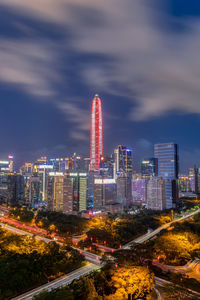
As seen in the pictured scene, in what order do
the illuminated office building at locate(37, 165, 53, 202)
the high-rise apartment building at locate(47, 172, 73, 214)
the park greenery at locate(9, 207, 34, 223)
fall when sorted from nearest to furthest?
the park greenery at locate(9, 207, 34, 223)
the high-rise apartment building at locate(47, 172, 73, 214)
the illuminated office building at locate(37, 165, 53, 202)

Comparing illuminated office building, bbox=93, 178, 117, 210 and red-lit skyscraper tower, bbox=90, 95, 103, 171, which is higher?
red-lit skyscraper tower, bbox=90, 95, 103, 171

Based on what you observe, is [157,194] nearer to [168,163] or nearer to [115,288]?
[168,163]

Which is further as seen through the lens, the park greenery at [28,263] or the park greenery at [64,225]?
the park greenery at [64,225]

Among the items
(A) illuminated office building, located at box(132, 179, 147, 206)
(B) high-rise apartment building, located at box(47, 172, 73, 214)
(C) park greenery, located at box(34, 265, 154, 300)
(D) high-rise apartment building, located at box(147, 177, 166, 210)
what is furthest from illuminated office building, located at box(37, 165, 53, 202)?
(C) park greenery, located at box(34, 265, 154, 300)

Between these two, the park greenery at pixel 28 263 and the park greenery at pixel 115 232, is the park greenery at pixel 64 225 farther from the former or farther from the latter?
the park greenery at pixel 28 263

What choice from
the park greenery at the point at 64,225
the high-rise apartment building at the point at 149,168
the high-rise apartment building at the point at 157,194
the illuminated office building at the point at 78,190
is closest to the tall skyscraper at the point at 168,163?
the high-rise apartment building at the point at 157,194

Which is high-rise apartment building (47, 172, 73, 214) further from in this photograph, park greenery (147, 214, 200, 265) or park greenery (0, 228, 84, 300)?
park greenery (147, 214, 200, 265)

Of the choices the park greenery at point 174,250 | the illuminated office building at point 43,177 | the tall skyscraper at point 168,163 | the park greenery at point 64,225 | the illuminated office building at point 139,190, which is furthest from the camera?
the illuminated office building at point 43,177
